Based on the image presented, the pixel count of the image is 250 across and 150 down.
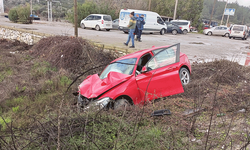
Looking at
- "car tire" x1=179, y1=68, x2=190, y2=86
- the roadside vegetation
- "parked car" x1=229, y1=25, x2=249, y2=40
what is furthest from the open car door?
"parked car" x1=229, y1=25, x2=249, y2=40

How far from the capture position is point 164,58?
5152 millimetres

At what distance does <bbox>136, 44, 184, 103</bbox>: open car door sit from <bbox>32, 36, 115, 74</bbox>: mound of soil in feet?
13.0

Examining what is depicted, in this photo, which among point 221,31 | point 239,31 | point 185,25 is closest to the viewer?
point 239,31

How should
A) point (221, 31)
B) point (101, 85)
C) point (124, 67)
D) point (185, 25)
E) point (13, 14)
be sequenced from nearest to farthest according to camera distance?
point (101, 85) → point (124, 67) → point (13, 14) → point (185, 25) → point (221, 31)

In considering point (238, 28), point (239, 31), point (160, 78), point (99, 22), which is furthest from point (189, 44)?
point (238, 28)

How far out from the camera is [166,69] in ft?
16.5

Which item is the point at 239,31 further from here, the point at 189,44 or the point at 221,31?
the point at 189,44

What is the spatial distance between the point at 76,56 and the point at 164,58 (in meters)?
5.23

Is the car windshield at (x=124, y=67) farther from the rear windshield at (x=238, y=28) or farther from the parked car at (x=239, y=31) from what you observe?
the rear windshield at (x=238, y=28)

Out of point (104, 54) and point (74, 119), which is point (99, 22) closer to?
point (104, 54)

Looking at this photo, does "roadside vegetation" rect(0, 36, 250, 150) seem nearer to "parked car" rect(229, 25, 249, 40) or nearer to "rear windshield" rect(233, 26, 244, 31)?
"parked car" rect(229, 25, 249, 40)

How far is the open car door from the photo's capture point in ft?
15.4

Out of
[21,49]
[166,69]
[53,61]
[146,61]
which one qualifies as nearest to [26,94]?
[53,61]

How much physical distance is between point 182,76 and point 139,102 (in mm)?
1806
